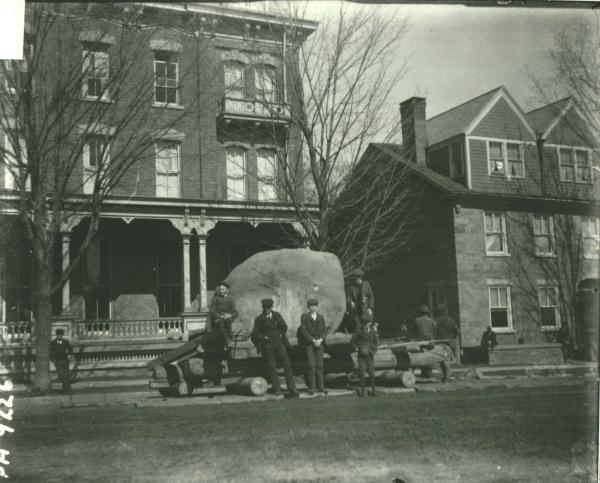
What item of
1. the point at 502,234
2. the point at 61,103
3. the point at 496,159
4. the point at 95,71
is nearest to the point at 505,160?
the point at 496,159

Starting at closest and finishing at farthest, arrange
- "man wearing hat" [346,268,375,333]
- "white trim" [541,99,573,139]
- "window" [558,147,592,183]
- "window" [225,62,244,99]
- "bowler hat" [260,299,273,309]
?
"white trim" [541,99,573,139] < "bowler hat" [260,299,273,309] < "window" [558,147,592,183] < "man wearing hat" [346,268,375,333] < "window" [225,62,244,99]

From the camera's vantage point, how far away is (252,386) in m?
10.1

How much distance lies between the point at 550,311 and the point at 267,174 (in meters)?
9.47

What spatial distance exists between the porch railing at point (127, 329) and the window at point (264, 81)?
691 centimetres

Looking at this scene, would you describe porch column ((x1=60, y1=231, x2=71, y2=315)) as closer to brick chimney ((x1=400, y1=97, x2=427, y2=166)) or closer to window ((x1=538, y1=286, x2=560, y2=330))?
brick chimney ((x1=400, y1=97, x2=427, y2=166))

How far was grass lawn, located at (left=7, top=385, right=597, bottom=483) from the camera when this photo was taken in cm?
561

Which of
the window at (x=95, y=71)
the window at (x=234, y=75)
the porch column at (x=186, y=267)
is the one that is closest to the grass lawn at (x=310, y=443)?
the window at (x=95, y=71)

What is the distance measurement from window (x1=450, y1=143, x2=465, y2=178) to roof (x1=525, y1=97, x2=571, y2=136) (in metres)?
6.50

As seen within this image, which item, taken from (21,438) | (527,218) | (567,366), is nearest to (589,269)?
(567,366)

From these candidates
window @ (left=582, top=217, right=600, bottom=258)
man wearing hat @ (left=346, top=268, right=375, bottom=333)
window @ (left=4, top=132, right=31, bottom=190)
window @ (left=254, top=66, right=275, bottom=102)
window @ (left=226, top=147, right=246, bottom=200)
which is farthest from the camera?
window @ (left=226, top=147, right=246, bottom=200)

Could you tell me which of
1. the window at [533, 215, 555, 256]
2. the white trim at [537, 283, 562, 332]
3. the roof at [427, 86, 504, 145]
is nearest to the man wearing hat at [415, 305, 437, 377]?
the white trim at [537, 283, 562, 332]

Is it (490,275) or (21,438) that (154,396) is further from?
(490,275)

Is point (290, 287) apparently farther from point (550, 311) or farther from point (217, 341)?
point (550, 311)

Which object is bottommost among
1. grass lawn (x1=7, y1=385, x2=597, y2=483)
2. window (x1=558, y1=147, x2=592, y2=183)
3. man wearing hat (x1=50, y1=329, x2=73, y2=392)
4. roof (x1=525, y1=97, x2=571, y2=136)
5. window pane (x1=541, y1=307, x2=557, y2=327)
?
grass lawn (x1=7, y1=385, x2=597, y2=483)
